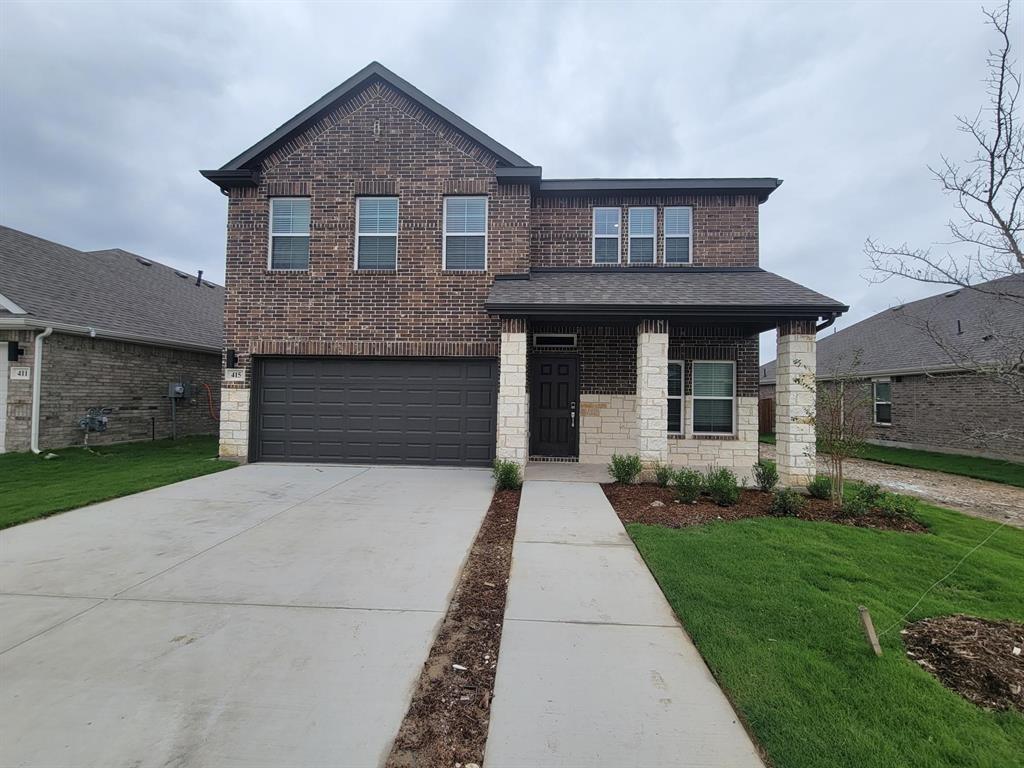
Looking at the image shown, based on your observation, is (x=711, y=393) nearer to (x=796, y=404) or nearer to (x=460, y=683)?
(x=796, y=404)

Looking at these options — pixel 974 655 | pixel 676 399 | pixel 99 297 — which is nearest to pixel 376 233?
A: pixel 676 399

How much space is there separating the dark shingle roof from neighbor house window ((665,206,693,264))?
0.62 metres

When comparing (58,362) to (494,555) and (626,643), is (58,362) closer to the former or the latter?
(494,555)

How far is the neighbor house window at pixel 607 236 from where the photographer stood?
34.6 ft

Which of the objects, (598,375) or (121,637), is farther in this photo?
(598,375)

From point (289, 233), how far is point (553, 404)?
6759mm

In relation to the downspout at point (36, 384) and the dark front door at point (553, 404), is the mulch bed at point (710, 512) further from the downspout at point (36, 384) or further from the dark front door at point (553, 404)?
the downspout at point (36, 384)

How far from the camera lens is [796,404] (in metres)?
7.82

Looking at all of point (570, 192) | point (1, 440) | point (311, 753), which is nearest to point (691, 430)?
point (570, 192)

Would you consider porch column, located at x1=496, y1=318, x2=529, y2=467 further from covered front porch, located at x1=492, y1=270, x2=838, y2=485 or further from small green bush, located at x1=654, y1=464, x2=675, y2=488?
small green bush, located at x1=654, y1=464, x2=675, y2=488

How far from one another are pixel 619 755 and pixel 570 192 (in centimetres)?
1025

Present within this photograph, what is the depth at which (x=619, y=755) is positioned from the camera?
2.14m

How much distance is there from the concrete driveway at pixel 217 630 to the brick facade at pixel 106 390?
6.35m

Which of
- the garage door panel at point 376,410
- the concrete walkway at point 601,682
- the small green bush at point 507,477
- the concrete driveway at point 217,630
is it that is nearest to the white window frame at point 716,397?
the garage door panel at point 376,410
